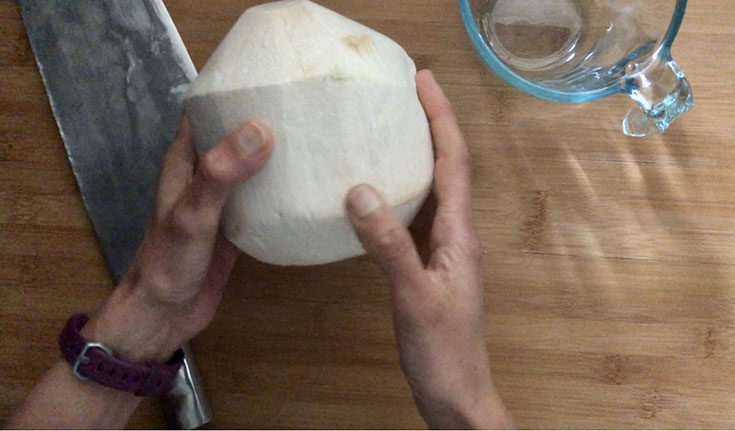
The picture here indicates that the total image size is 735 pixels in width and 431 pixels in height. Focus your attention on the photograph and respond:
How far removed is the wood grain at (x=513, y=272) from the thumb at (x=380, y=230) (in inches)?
8.7

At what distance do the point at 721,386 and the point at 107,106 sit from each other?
94 centimetres

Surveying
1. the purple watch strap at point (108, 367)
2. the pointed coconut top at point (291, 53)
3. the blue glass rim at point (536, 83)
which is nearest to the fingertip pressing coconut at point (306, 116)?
the pointed coconut top at point (291, 53)

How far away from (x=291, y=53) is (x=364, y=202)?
6.3 inches

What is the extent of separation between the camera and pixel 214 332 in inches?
35.6

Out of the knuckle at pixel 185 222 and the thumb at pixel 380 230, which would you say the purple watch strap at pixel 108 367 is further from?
Answer: the thumb at pixel 380 230

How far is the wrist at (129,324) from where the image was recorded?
0.77 metres

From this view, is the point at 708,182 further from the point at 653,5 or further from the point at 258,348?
the point at 258,348

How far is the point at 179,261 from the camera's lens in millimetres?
709

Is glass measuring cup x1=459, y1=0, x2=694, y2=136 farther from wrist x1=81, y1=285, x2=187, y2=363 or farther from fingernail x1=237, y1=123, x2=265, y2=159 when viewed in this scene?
wrist x1=81, y1=285, x2=187, y2=363

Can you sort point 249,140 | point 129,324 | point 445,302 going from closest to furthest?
point 249,140
point 445,302
point 129,324

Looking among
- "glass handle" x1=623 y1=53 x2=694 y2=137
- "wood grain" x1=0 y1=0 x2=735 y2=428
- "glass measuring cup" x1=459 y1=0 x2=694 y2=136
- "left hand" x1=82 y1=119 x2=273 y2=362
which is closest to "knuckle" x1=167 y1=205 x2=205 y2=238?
"left hand" x1=82 y1=119 x2=273 y2=362

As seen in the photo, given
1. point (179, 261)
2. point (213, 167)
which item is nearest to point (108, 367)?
point (179, 261)

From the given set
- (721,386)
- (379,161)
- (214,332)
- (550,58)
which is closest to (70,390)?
(214,332)

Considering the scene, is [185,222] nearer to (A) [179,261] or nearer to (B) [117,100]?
(A) [179,261]
